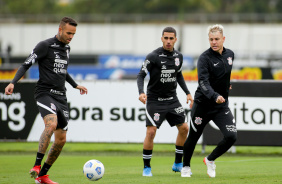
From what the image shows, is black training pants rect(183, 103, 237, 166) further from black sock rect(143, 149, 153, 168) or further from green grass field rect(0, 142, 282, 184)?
black sock rect(143, 149, 153, 168)

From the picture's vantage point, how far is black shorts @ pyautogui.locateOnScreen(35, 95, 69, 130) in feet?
27.7

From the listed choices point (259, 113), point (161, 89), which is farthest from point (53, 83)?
point (259, 113)

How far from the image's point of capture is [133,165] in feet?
37.2

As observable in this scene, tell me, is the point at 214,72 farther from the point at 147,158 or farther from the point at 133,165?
the point at 133,165

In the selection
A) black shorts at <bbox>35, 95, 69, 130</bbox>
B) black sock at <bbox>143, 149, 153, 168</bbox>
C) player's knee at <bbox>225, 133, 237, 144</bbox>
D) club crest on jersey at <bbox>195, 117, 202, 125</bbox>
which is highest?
black shorts at <bbox>35, 95, 69, 130</bbox>

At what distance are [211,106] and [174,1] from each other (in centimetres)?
5444

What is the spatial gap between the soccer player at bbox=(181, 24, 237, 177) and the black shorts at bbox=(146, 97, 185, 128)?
2.13 ft

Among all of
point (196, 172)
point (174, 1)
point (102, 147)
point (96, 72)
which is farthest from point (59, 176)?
point (174, 1)

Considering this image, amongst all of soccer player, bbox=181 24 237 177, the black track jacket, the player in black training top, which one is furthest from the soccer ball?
the black track jacket

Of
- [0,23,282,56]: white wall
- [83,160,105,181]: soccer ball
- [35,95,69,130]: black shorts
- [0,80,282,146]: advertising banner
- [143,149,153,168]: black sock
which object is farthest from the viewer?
[0,23,282,56]: white wall

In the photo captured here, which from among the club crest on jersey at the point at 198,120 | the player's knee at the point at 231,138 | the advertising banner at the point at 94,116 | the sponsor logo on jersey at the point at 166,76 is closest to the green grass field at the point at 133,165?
the advertising banner at the point at 94,116

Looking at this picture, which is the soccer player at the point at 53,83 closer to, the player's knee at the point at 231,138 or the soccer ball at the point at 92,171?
the soccer ball at the point at 92,171

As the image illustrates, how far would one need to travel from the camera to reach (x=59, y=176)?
953cm

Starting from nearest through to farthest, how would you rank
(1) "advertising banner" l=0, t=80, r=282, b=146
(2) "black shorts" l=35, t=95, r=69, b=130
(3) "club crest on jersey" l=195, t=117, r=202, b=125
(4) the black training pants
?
(2) "black shorts" l=35, t=95, r=69, b=130
(4) the black training pants
(3) "club crest on jersey" l=195, t=117, r=202, b=125
(1) "advertising banner" l=0, t=80, r=282, b=146
